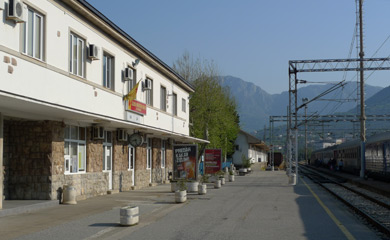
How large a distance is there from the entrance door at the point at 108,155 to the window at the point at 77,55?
4.36m

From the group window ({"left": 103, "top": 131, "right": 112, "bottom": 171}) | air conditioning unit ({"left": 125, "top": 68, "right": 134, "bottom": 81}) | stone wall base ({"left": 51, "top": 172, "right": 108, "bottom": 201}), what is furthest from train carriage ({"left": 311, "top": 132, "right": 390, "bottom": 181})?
stone wall base ({"left": 51, "top": 172, "right": 108, "bottom": 201})

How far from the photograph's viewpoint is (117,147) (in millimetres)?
22812

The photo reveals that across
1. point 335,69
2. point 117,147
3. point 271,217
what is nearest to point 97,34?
point 117,147

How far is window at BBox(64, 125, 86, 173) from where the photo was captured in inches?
698

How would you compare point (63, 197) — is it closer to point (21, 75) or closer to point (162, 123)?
point (21, 75)

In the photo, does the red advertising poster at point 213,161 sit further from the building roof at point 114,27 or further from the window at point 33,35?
the window at point 33,35

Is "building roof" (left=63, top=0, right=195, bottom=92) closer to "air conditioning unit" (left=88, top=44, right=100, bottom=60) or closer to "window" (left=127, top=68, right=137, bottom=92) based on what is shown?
"window" (left=127, top=68, right=137, bottom=92)

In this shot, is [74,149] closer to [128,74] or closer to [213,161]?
[128,74]

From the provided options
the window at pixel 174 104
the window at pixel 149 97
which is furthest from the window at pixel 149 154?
the window at pixel 174 104

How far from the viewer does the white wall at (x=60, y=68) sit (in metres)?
13.2

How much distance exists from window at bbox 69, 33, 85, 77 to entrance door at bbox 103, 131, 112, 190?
436 centimetres

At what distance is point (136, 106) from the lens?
24312 millimetres

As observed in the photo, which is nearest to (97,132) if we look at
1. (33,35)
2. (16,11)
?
(33,35)

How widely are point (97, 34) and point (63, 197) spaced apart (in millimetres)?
6873
